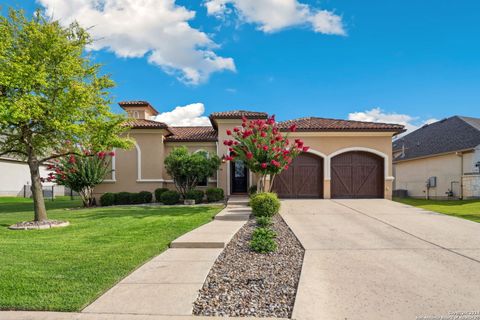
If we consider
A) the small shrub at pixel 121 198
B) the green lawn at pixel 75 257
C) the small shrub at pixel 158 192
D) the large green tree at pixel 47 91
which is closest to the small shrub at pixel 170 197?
the small shrub at pixel 158 192

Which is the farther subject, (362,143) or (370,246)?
(362,143)

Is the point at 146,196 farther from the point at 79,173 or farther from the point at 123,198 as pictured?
the point at 79,173

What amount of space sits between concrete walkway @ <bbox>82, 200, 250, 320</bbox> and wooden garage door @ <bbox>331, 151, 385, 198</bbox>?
1087 centimetres

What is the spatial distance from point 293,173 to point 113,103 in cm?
990

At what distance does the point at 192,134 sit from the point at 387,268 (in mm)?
16197

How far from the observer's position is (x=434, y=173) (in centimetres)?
2411

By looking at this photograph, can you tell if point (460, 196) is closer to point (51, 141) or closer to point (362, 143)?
point (362, 143)

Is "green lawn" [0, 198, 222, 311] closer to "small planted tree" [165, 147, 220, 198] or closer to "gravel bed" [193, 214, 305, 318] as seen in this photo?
"gravel bed" [193, 214, 305, 318]

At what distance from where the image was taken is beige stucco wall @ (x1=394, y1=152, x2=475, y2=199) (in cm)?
2150

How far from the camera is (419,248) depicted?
7.16 metres

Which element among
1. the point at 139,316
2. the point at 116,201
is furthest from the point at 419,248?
the point at 116,201

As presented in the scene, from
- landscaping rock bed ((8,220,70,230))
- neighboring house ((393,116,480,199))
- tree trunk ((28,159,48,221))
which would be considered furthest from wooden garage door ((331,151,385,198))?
tree trunk ((28,159,48,221))

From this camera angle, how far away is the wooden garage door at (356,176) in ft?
57.0

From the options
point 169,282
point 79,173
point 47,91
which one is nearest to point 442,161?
point 79,173
